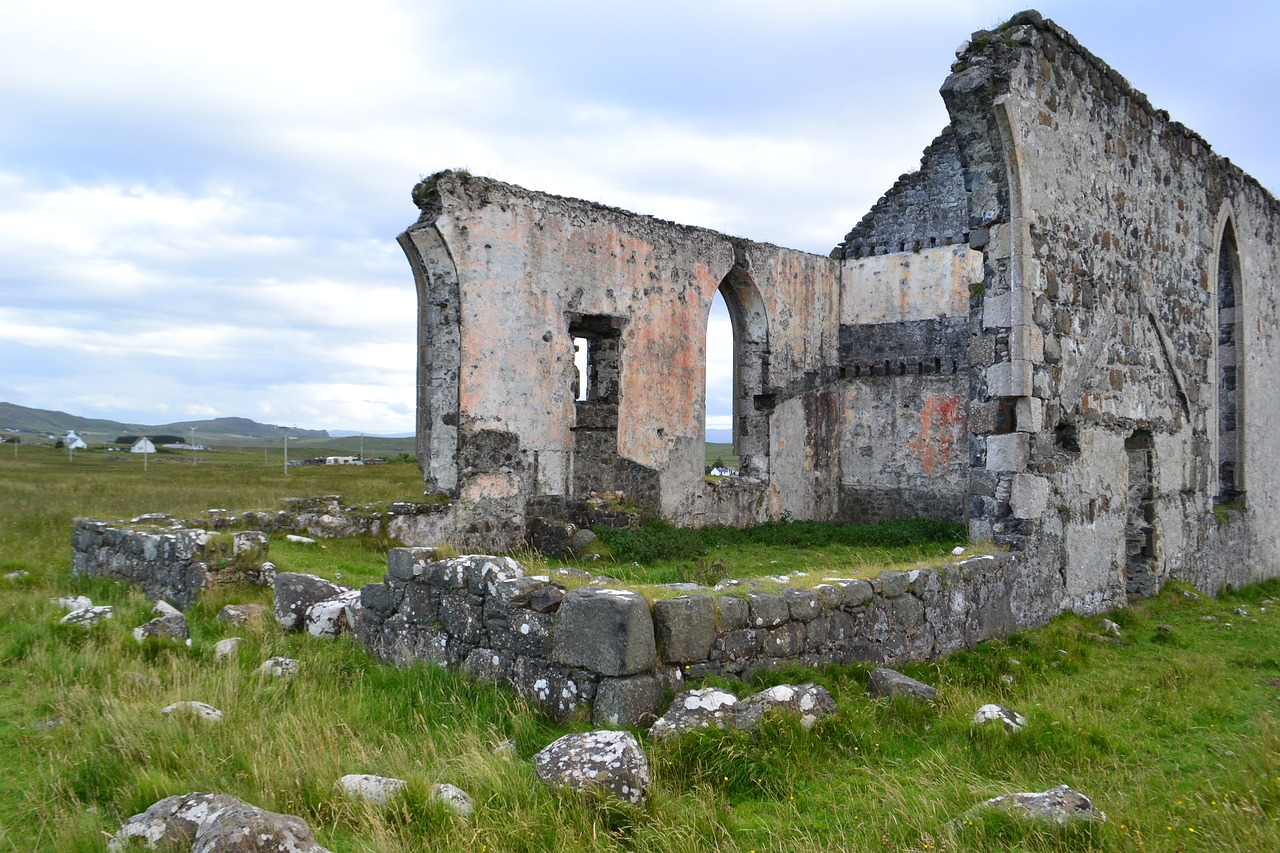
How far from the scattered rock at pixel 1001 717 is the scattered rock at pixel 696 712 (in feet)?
4.38

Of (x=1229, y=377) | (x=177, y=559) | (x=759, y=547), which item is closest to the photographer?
(x=177, y=559)

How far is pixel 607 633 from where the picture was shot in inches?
181

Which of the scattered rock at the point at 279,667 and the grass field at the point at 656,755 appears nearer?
the grass field at the point at 656,755

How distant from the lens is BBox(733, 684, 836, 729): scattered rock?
4355 millimetres

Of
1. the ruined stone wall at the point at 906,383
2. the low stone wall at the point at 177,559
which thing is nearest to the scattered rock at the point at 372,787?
the low stone wall at the point at 177,559

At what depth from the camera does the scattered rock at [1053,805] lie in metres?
3.35

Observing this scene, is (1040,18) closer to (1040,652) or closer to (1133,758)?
(1040,652)

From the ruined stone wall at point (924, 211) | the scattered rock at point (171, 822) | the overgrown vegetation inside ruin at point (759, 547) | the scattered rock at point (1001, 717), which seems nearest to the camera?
the scattered rock at point (171, 822)

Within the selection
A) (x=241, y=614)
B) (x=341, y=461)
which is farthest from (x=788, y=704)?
(x=341, y=461)

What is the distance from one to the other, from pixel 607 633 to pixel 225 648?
306 centimetres

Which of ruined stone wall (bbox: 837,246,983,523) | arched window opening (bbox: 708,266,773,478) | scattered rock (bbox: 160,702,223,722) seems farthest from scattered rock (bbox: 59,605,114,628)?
ruined stone wall (bbox: 837,246,983,523)

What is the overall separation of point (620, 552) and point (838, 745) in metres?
7.16

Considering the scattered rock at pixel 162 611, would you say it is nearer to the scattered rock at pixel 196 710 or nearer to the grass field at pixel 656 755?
the grass field at pixel 656 755

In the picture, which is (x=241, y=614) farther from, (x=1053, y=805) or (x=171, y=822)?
(x=1053, y=805)
